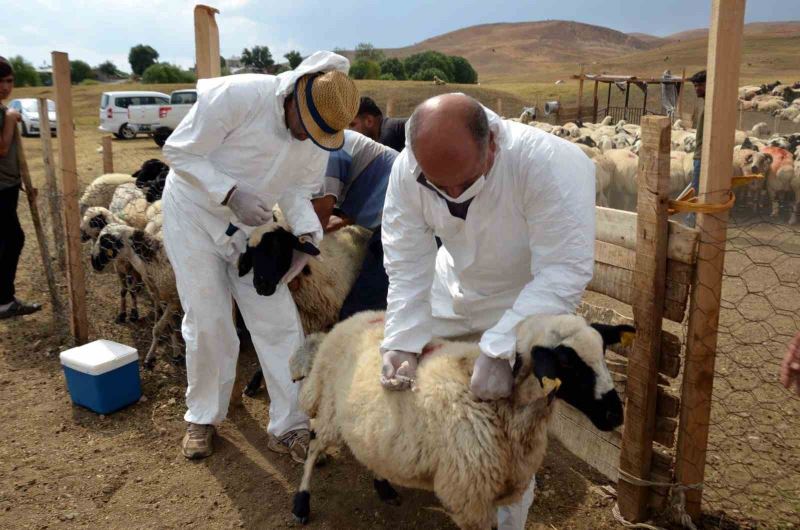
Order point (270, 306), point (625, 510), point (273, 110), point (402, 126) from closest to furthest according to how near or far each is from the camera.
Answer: point (625, 510) → point (273, 110) → point (270, 306) → point (402, 126)

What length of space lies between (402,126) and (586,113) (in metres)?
22.0

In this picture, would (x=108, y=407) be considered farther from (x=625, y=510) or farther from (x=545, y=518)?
(x=625, y=510)

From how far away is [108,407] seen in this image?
4.12 meters

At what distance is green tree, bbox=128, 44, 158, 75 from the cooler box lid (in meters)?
92.4

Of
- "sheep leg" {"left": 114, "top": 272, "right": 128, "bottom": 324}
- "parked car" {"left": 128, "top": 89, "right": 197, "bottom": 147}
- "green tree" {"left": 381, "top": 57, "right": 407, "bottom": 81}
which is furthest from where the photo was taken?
"green tree" {"left": 381, "top": 57, "right": 407, "bottom": 81}

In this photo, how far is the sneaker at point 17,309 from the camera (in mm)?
5680

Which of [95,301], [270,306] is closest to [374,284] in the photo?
[270,306]

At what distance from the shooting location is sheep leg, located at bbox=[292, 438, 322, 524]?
3.07 m

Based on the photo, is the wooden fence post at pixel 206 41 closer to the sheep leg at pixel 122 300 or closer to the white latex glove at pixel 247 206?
the white latex glove at pixel 247 206

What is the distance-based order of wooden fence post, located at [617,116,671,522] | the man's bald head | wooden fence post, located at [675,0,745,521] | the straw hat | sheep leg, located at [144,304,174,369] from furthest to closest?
1. sheep leg, located at [144,304,174,369]
2. the straw hat
3. wooden fence post, located at [617,116,671,522]
4. wooden fence post, located at [675,0,745,521]
5. the man's bald head

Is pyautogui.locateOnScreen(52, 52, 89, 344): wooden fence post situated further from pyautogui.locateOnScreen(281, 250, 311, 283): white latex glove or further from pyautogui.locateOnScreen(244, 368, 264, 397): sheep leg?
pyautogui.locateOnScreen(281, 250, 311, 283): white latex glove

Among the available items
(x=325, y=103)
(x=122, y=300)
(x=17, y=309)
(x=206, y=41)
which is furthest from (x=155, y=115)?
(x=325, y=103)

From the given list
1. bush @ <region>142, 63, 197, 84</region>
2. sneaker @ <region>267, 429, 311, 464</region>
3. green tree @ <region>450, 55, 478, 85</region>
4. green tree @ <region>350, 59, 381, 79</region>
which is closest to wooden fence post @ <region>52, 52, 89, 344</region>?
sneaker @ <region>267, 429, 311, 464</region>

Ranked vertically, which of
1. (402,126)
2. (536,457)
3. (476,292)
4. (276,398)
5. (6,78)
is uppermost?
(6,78)
